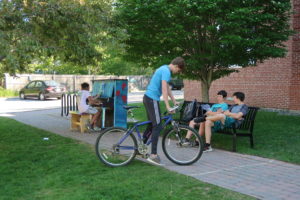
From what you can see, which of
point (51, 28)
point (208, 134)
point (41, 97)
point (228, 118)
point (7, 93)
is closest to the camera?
point (208, 134)

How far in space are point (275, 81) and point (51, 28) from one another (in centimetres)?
1063

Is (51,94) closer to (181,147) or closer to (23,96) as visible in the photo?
(23,96)

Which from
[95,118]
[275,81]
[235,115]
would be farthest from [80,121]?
[275,81]

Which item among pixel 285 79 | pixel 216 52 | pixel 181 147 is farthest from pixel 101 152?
pixel 285 79

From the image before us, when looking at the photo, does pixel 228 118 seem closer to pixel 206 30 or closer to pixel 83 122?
pixel 206 30

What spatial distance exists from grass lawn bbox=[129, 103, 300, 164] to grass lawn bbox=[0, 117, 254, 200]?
7.98ft

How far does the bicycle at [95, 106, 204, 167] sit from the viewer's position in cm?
589

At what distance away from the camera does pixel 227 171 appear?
5551 millimetres

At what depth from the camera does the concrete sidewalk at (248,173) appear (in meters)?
4.61

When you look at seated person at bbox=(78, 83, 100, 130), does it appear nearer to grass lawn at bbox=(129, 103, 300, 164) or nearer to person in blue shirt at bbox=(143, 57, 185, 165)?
grass lawn at bbox=(129, 103, 300, 164)

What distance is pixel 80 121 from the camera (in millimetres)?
9938

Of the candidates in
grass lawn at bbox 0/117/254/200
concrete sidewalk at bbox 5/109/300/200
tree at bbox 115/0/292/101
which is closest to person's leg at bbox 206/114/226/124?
concrete sidewalk at bbox 5/109/300/200

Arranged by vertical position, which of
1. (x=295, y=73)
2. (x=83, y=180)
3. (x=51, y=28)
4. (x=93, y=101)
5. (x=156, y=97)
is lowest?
(x=83, y=180)

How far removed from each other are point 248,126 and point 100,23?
4132 millimetres
